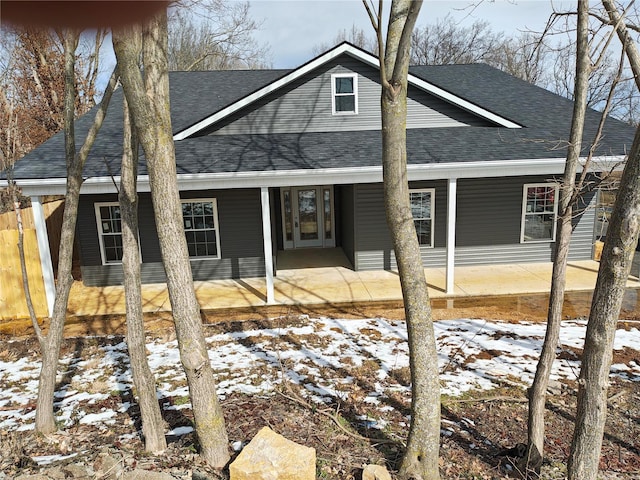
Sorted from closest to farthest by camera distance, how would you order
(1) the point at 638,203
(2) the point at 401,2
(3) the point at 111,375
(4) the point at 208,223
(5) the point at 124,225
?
1. (1) the point at 638,203
2. (2) the point at 401,2
3. (5) the point at 124,225
4. (3) the point at 111,375
5. (4) the point at 208,223

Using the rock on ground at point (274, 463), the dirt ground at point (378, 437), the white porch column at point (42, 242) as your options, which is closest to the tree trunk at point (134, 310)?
the dirt ground at point (378, 437)

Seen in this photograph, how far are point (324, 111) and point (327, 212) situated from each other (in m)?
3.39

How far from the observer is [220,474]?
11.4 feet

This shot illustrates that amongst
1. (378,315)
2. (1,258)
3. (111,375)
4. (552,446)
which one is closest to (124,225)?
(111,375)

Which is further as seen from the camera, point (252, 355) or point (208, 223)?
point (208, 223)

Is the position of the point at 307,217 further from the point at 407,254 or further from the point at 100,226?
the point at 407,254

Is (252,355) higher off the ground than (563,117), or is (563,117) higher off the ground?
(563,117)

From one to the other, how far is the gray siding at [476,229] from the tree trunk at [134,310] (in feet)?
22.4

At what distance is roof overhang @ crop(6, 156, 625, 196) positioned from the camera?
8.02 metres

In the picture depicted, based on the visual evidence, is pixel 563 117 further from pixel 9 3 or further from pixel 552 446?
pixel 9 3

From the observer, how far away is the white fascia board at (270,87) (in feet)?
31.9

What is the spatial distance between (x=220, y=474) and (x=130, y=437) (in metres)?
1.20

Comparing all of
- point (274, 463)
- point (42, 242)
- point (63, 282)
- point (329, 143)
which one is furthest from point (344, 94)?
point (274, 463)

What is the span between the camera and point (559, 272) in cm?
396
